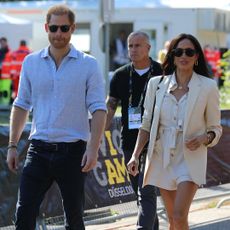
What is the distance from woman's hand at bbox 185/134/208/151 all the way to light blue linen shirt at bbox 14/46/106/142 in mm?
676

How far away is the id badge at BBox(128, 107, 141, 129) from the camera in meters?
6.75

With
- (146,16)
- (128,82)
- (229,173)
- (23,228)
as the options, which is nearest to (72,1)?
(146,16)

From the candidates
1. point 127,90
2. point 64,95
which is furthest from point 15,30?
point 64,95

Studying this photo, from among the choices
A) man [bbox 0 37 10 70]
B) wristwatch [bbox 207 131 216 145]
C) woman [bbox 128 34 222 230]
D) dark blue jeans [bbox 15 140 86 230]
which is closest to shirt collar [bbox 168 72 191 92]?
woman [bbox 128 34 222 230]

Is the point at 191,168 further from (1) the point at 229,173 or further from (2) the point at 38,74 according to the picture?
(1) the point at 229,173

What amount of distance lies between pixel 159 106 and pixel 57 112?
0.83 meters

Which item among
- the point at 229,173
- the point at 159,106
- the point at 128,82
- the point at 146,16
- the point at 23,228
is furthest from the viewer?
the point at 146,16

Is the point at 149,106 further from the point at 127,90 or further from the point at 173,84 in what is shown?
the point at 127,90

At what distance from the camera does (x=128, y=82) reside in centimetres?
685

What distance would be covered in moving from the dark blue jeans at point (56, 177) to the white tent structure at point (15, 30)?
19.0m

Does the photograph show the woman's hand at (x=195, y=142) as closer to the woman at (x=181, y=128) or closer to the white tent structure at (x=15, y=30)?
the woman at (x=181, y=128)

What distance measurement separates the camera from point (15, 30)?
24297 millimetres

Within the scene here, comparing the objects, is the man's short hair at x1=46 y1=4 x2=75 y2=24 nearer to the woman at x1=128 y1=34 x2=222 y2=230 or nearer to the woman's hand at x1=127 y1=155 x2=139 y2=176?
the woman at x1=128 y1=34 x2=222 y2=230

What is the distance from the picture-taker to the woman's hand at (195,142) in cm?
563
